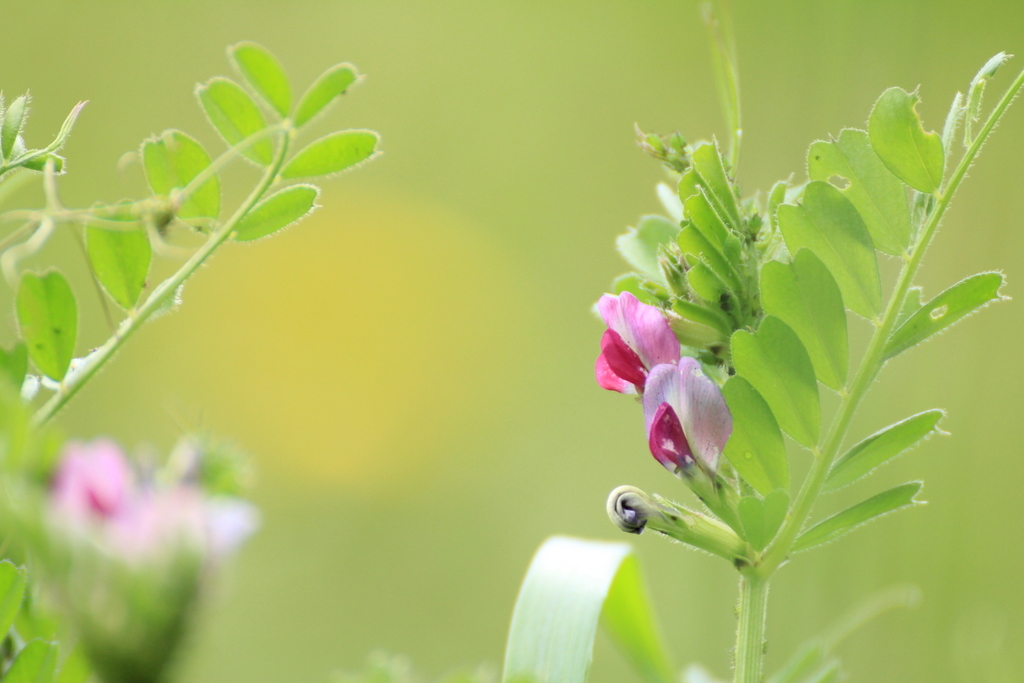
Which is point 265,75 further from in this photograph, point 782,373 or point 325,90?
point 782,373

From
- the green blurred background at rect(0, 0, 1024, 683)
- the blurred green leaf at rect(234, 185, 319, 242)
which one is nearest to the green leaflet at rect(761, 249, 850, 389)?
the blurred green leaf at rect(234, 185, 319, 242)

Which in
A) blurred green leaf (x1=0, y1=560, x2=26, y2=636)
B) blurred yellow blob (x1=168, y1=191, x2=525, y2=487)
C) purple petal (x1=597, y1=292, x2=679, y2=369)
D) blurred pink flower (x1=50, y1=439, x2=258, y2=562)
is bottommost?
blurred green leaf (x1=0, y1=560, x2=26, y2=636)

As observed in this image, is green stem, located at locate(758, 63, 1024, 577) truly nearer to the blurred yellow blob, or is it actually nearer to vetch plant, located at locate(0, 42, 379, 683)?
vetch plant, located at locate(0, 42, 379, 683)

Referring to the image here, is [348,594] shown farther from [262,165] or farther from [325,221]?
[262,165]


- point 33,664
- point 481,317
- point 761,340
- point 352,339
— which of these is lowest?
point 33,664

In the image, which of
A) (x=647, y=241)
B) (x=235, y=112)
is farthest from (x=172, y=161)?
(x=647, y=241)

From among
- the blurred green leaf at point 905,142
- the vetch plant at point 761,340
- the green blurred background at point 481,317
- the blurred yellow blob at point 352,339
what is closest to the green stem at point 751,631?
the vetch plant at point 761,340

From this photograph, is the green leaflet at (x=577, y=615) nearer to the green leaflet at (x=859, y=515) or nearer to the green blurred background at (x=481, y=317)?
the green leaflet at (x=859, y=515)
